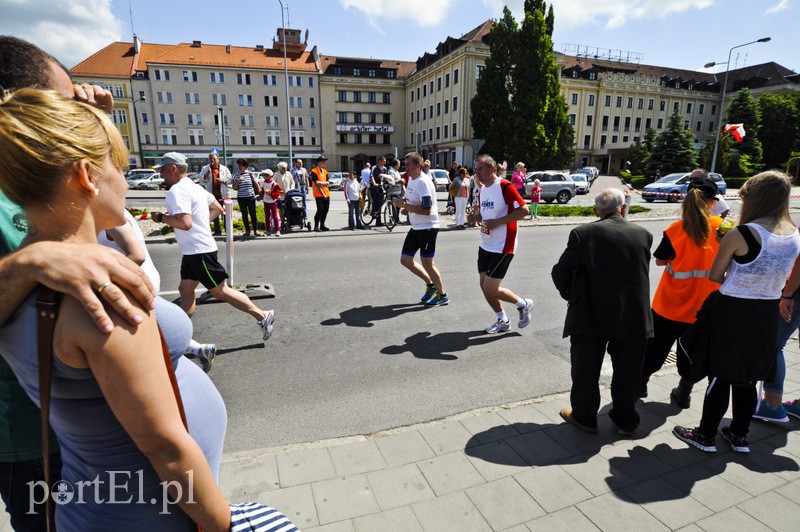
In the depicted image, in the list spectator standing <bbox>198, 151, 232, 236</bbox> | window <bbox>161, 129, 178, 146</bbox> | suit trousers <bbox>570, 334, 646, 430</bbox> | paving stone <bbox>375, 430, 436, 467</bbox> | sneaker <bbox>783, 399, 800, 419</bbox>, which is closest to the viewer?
paving stone <bbox>375, 430, 436, 467</bbox>

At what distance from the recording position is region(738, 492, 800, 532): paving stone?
242 centimetres

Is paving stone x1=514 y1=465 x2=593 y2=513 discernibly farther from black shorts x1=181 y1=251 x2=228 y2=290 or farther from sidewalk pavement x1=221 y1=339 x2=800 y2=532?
black shorts x1=181 y1=251 x2=228 y2=290

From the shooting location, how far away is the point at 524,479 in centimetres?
276

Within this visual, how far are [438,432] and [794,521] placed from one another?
208cm

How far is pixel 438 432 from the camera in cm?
326

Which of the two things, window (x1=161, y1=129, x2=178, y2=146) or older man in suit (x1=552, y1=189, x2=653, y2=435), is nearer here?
older man in suit (x1=552, y1=189, x2=653, y2=435)

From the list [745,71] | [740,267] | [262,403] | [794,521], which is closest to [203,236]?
[262,403]

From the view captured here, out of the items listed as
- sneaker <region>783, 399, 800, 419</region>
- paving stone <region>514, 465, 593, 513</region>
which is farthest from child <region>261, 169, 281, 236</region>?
sneaker <region>783, 399, 800, 419</region>

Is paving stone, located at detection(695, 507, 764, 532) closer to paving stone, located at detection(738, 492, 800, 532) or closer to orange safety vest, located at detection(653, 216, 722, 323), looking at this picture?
paving stone, located at detection(738, 492, 800, 532)

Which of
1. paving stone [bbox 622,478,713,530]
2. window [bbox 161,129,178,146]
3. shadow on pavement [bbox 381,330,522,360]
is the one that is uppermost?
window [bbox 161,129,178,146]

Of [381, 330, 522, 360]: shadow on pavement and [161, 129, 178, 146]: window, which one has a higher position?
[161, 129, 178, 146]: window

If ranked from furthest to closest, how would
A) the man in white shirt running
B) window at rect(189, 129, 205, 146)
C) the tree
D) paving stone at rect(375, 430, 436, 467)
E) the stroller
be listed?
window at rect(189, 129, 205, 146), the tree, the stroller, the man in white shirt running, paving stone at rect(375, 430, 436, 467)

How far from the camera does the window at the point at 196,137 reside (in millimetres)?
62250

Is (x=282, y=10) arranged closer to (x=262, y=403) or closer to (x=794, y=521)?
(x=262, y=403)
